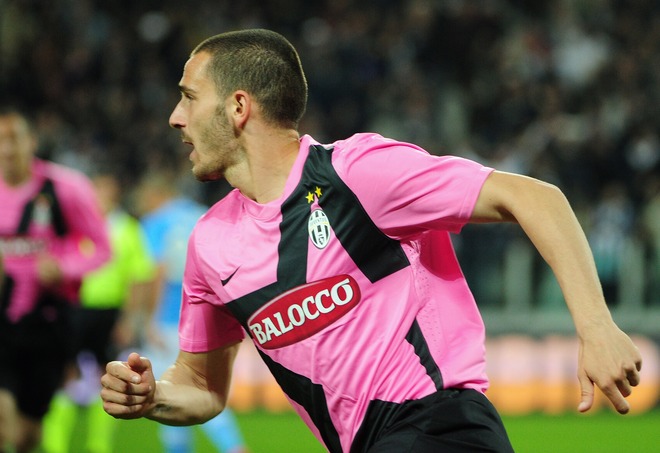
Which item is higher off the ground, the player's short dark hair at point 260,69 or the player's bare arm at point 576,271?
the player's short dark hair at point 260,69

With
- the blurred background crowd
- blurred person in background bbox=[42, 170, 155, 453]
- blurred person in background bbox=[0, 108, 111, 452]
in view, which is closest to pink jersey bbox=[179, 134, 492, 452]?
blurred person in background bbox=[0, 108, 111, 452]

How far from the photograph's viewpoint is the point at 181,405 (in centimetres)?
353

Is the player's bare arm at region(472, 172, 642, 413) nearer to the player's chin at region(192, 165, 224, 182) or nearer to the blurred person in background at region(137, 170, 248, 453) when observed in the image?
the player's chin at region(192, 165, 224, 182)

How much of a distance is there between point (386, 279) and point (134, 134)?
12001mm

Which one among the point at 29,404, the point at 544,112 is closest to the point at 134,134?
the point at 544,112

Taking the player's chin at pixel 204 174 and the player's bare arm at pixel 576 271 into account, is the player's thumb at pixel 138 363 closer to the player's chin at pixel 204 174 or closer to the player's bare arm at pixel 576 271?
the player's chin at pixel 204 174

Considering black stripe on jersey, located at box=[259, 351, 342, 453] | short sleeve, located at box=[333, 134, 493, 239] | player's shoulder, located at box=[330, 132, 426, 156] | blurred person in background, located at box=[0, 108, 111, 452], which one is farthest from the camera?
blurred person in background, located at box=[0, 108, 111, 452]

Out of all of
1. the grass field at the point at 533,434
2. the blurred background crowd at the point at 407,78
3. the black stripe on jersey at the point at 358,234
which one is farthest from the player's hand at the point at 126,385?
the blurred background crowd at the point at 407,78

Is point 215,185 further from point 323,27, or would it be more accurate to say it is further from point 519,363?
point 519,363

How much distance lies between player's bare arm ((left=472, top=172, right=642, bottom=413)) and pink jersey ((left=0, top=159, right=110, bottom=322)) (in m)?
4.18

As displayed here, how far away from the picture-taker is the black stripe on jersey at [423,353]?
10.4ft

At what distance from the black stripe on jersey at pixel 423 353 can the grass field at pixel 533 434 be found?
6.38 m

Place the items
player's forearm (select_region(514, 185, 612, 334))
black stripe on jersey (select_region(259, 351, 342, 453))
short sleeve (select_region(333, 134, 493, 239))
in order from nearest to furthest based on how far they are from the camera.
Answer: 1. player's forearm (select_region(514, 185, 612, 334))
2. short sleeve (select_region(333, 134, 493, 239))
3. black stripe on jersey (select_region(259, 351, 342, 453))

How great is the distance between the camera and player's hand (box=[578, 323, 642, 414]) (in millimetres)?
2637
